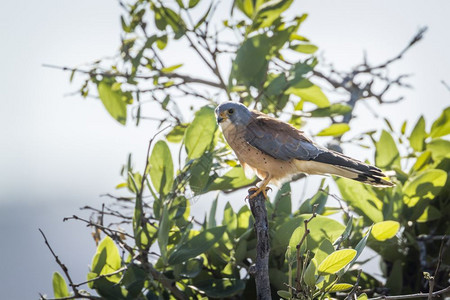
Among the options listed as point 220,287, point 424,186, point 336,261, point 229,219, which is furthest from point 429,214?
point 336,261

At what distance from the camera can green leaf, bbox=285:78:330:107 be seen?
2.99 metres

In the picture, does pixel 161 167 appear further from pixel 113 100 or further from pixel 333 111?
pixel 333 111

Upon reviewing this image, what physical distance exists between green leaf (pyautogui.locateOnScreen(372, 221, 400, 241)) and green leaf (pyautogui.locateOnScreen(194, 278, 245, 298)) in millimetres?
534

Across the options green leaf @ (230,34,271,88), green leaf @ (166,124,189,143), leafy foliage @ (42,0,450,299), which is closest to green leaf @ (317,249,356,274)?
leafy foliage @ (42,0,450,299)

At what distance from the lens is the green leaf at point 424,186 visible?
2.62 metres

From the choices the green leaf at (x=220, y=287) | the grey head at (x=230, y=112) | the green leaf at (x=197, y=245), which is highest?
the grey head at (x=230, y=112)

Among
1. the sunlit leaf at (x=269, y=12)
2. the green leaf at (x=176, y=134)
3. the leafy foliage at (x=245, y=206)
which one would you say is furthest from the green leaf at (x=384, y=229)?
the sunlit leaf at (x=269, y=12)

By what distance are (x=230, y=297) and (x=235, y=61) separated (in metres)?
1.09

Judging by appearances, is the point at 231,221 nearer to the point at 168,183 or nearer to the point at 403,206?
the point at 168,183

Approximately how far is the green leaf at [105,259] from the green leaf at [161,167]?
289 millimetres

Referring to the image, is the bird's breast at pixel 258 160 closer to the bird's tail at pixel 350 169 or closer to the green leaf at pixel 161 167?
the bird's tail at pixel 350 169

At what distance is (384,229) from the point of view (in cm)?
238

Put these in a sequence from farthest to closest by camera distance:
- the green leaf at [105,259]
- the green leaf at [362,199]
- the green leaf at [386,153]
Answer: the green leaf at [386,153], the green leaf at [362,199], the green leaf at [105,259]

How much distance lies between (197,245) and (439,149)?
4.54ft
